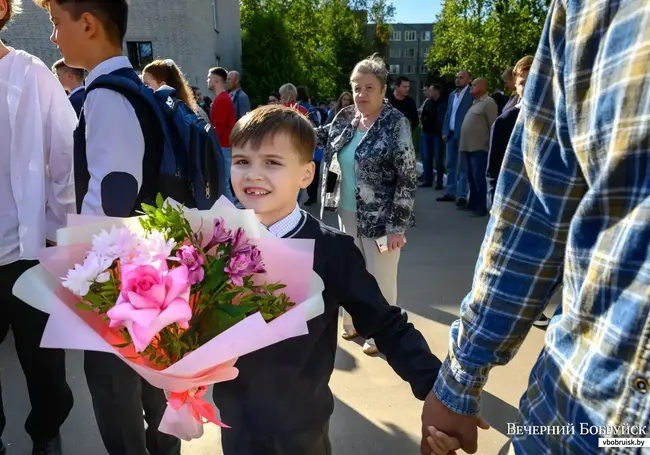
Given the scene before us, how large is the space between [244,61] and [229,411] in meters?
31.3

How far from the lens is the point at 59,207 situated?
93.1 inches

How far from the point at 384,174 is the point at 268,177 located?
1.90 m

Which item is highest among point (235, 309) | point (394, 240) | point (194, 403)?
point (235, 309)

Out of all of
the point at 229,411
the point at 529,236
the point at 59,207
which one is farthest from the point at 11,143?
the point at 529,236

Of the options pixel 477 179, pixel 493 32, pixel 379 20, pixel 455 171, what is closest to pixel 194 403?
pixel 477 179

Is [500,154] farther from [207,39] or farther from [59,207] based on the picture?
[207,39]

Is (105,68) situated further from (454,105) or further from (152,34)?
(152,34)

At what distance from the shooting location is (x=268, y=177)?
1723mm

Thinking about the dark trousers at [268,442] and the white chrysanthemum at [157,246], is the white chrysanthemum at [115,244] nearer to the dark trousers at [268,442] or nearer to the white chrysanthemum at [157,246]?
the white chrysanthemum at [157,246]

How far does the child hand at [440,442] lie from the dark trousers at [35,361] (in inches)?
75.8

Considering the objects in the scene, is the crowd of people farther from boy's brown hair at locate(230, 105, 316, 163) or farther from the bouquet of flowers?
the bouquet of flowers

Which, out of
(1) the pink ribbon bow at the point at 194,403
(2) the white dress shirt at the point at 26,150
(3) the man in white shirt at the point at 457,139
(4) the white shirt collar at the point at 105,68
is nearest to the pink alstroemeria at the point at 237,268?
(1) the pink ribbon bow at the point at 194,403

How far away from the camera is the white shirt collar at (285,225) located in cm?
173

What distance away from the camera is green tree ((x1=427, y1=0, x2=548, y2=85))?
18.5 metres
